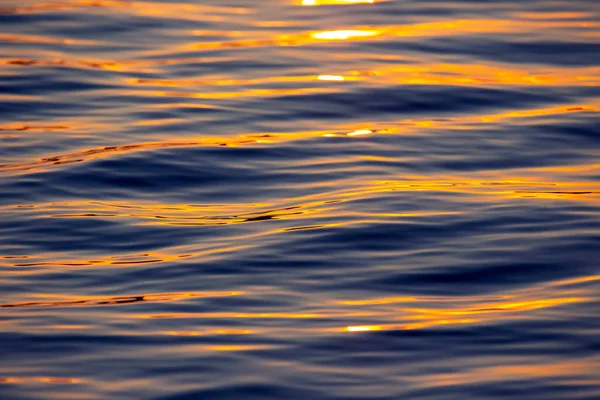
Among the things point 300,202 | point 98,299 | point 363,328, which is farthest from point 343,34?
point 363,328

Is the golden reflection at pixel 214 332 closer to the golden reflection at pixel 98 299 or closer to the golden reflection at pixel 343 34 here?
the golden reflection at pixel 98 299

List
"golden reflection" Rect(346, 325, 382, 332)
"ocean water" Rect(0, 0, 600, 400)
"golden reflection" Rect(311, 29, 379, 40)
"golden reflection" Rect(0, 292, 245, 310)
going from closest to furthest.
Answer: "ocean water" Rect(0, 0, 600, 400) → "golden reflection" Rect(346, 325, 382, 332) → "golden reflection" Rect(0, 292, 245, 310) → "golden reflection" Rect(311, 29, 379, 40)

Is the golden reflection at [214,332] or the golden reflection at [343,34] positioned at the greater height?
the golden reflection at [343,34]

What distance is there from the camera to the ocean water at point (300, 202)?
13.2 ft

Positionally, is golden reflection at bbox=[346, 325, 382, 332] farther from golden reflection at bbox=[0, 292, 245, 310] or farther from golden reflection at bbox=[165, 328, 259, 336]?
golden reflection at bbox=[0, 292, 245, 310]

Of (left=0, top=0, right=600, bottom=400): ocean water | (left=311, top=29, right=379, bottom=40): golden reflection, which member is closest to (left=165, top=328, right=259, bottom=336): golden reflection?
(left=0, top=0, right=600, bottom=400): ocean water

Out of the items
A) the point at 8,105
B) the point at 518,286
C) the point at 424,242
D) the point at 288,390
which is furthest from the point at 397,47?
the point at 288,390

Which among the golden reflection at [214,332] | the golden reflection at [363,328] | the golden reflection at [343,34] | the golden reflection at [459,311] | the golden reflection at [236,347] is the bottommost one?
the golden reflection at [236,347]

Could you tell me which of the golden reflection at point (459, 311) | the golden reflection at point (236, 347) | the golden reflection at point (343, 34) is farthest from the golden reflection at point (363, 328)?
the golden reflection at point (343, 34)

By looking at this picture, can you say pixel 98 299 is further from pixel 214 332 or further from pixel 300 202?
pixel 300 202

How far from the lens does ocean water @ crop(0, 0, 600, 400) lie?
4.02m

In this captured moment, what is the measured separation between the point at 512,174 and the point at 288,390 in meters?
2.83

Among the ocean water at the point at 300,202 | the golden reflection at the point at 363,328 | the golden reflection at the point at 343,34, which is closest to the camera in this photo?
the ocean water at the point at 300,202

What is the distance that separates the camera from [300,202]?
19.0ft
